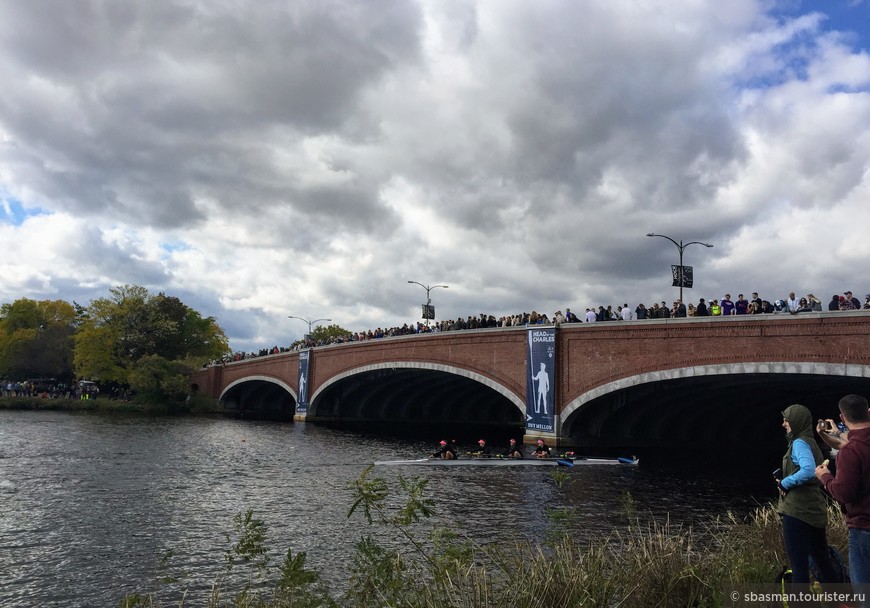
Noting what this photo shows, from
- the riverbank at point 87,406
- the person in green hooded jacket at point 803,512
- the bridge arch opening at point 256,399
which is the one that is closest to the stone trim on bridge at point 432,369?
the riverbank at point 87,406

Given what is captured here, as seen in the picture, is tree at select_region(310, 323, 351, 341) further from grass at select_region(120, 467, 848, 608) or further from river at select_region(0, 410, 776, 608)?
grass at select_region(120, 467, 848, 608)

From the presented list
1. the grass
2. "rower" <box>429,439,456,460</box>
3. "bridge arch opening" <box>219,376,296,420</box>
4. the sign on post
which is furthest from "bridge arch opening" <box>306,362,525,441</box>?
the grass

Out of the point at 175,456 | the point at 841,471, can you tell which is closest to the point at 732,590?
the point at 841,471

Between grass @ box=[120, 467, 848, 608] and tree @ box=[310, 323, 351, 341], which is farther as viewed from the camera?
tree @ box=[310, 323, 351, 341]

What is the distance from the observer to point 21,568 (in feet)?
41.4

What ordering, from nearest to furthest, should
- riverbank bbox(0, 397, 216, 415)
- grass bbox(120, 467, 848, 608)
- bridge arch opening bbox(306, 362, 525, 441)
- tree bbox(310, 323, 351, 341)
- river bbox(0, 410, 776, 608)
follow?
grass bbox(120, 467, 848, 608)
river bbox(0, 410, 776, 608)
bridge arch opening bbox(306, 362, 525, 441)
riverbank bbox(0, 397, 216, 415)
tree bbox(310, 323, 351, 341)

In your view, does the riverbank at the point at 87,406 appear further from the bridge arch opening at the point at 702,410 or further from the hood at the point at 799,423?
the hood at the point at 799,423

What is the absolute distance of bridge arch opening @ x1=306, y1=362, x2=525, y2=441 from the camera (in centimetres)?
5403

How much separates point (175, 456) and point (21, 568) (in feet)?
59.5

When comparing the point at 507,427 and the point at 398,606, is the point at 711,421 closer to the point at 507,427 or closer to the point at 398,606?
the point at 507,427

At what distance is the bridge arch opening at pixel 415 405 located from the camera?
54.0 metres

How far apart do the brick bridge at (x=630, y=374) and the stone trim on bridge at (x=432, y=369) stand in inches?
4.1

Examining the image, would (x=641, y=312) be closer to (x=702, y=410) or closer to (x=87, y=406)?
(x=702, y=410)

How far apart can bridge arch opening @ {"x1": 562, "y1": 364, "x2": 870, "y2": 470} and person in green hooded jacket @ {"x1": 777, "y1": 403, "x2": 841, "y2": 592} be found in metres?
22.0
